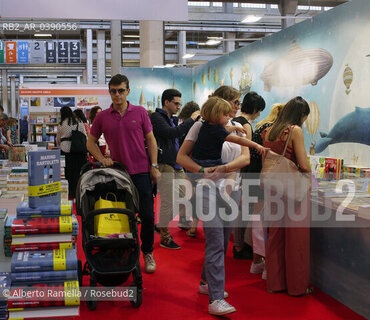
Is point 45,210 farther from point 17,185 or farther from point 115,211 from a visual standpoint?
point 17,185

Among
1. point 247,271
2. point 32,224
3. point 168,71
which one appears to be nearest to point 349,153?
point 247,271

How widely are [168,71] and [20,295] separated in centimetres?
1050

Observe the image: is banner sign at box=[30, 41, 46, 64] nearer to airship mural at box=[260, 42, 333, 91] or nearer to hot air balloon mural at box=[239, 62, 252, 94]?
hot air balloon mural at box=[239, 62, 252, 94]

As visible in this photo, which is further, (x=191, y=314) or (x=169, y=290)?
(x=169, y=290)

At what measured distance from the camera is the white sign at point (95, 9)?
4.40m

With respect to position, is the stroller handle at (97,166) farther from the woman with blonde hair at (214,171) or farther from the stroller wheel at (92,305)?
the stroller wheel at (92,305)

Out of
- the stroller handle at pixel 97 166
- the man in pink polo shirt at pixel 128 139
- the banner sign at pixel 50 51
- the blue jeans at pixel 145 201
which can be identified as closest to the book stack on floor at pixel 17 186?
the stroller handle at pixel 97 166

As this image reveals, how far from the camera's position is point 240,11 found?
742 inches

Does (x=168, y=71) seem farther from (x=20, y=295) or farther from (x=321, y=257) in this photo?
(x=20, y=295)

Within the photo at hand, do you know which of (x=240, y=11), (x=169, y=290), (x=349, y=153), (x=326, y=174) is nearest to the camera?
(x=169, y=290)

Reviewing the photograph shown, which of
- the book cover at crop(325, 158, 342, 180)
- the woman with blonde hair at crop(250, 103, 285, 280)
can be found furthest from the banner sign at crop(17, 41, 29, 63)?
the woman with blonde hair at crop(250, 103, 285, 280)

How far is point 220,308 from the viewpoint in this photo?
320 centimetres

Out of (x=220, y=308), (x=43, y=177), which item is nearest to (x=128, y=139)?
(x=43, y=177)

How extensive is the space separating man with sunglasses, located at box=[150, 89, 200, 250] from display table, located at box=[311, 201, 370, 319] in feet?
5.45
